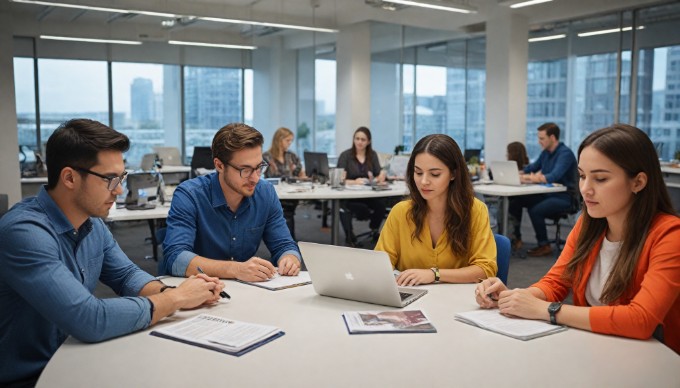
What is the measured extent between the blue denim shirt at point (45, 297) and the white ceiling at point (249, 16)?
7.09 meters

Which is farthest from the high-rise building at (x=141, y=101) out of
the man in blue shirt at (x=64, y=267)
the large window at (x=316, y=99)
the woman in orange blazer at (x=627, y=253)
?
the woman in orange blazer at (x=627, y=253)

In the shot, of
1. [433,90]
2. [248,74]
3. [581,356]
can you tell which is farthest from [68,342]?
[248,74]

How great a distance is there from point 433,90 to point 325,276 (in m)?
10.2

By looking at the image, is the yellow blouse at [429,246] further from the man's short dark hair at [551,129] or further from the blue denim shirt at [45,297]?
the man's short dark hair at [551,129]

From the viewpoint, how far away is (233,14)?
400 inches

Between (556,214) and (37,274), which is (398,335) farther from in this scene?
(556,214)

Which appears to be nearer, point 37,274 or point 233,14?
point 37,274

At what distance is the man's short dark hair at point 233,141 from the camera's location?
2762 mm

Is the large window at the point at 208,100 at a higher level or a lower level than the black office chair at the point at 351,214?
higher

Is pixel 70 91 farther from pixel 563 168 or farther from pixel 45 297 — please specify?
pixel 45 297

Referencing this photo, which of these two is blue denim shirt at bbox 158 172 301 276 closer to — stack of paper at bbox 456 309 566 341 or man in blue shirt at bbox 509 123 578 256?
stack of paper at bbox 456 309 566 341

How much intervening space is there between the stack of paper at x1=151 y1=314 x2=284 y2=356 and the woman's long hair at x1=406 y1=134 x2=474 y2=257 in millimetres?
1074

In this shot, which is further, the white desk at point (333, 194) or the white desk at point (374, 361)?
the white desk at point (333, 194)

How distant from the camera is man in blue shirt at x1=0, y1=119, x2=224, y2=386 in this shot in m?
1.69
